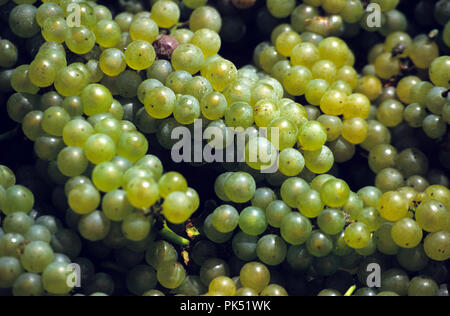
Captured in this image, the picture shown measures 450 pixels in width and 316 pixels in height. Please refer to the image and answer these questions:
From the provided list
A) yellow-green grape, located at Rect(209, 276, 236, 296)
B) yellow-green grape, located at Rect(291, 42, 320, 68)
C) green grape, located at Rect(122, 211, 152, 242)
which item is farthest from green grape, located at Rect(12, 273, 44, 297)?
yellow-green grape, located at Rect(291, 42, 320, 68)

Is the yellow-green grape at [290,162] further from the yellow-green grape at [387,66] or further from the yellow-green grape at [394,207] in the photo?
the yellow-green grape at [387,66]

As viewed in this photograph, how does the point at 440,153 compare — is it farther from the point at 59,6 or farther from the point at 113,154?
the point at 59,6

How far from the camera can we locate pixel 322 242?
0.74 m

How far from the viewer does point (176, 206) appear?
695 mm

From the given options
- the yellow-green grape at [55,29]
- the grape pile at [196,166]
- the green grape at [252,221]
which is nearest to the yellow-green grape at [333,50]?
the grape pile at [196,166]

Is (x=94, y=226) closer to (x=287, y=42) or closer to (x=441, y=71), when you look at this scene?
(x=287, y=42)

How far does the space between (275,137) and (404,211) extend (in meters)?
0.22

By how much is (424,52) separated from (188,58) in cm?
44

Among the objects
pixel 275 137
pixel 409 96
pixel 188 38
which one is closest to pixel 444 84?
pixel 409 96

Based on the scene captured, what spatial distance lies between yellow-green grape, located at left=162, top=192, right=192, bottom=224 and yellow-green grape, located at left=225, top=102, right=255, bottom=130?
144mm

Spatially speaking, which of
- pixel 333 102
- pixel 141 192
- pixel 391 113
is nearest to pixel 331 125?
pixel 333 102

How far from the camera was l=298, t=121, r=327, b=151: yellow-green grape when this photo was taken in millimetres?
788
